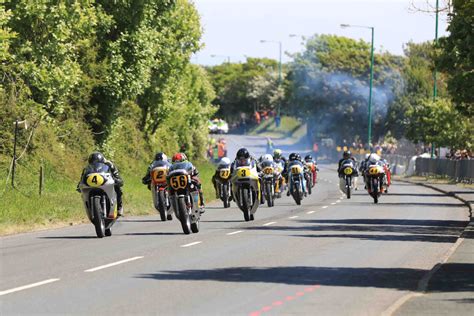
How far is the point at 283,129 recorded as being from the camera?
161750mm

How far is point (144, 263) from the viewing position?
60.2 feet

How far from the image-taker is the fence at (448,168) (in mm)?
63344

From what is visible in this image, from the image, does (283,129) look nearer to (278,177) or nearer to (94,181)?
(278,177)

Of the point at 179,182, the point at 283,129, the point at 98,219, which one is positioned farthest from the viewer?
the point at 283,129

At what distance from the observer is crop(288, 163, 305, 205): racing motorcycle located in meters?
40.1

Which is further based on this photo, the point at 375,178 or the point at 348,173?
the point at 348,173

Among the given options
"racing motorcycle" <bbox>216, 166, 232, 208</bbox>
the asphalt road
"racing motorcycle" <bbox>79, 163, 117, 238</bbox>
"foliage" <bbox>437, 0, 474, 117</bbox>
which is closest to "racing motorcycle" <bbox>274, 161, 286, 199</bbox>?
"racing motorcycle" <bbox>216, 166, 232, 208</bbox>

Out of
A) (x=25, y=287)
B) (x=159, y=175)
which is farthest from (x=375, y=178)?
(x=25, y=287)

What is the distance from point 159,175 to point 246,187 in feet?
6.77

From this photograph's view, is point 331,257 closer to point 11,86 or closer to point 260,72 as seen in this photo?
point 11,86

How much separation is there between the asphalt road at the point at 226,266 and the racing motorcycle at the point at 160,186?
46cm

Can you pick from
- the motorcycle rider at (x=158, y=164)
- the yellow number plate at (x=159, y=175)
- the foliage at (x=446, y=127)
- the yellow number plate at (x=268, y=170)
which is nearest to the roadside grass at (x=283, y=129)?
the foliage at (x=446, y=127)

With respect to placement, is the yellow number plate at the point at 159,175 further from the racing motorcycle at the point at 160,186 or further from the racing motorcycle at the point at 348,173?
the racing motorcycle at the point at 348,173

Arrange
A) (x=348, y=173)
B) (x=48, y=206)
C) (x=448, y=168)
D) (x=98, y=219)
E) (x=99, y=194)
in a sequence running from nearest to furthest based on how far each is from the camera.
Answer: (x=99, y=194) → (x=98, y=219) → (x=48, y=206) → (x=348, y=173) → (x=448, y=168)
